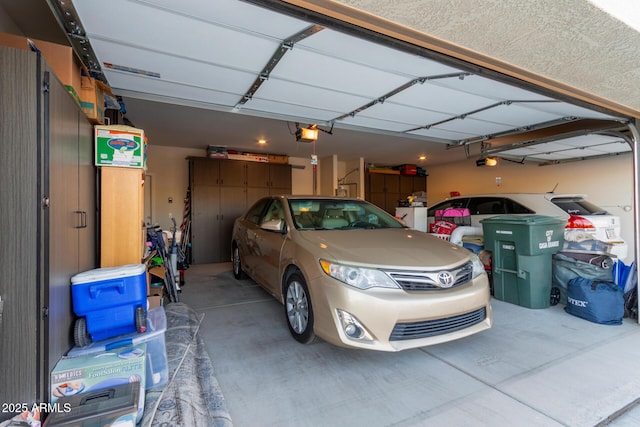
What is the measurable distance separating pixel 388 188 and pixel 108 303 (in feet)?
26.7

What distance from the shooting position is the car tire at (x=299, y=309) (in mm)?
2283

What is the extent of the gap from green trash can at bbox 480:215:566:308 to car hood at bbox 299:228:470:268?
1.28 meters

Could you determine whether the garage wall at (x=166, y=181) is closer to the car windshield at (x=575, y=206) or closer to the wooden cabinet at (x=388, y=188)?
the wooden cabinet at (x=388, y=188)

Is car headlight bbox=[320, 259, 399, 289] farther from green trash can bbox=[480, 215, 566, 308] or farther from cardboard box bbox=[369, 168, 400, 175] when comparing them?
cardboard box bbox=[369, 168, 400, 175]

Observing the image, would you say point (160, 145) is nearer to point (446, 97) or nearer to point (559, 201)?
point (446, 97)

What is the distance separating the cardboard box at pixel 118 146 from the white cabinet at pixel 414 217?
3.89 metres

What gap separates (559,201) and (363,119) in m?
3.33

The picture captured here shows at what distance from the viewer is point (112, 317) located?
1.78m

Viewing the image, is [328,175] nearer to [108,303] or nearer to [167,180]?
[167,180]

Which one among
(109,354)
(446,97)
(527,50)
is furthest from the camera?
(446,97)

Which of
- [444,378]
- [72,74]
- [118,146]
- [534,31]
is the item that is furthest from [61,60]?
[444,378]

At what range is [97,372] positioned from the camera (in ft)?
4.91

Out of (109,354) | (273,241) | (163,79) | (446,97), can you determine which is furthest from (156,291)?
(446,97)

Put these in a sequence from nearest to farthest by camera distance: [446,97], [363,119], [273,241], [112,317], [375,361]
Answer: [112,317] → [375,361] → [446,97] → [273,241] → [363,119]
